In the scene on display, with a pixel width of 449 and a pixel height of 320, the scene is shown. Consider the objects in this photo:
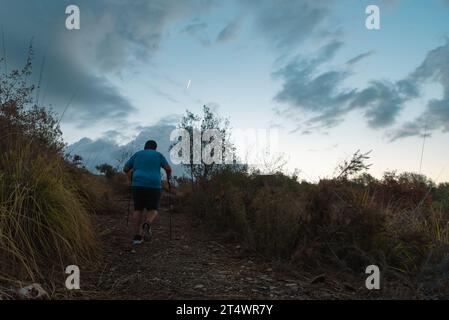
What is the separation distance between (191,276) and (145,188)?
109 inches

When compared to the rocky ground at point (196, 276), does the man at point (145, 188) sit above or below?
above

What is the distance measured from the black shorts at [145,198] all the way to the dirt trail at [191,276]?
0.65m

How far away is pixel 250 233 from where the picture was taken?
7.46 m

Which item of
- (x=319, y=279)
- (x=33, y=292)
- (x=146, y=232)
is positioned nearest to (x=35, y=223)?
(x=33, y=292)

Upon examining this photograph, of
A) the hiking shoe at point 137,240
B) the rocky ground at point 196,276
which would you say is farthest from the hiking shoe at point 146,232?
the hiking shoe at point 137,240

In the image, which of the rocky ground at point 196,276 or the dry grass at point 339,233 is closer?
the rocky ground at point 196,276

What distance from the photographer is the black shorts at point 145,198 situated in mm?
8297

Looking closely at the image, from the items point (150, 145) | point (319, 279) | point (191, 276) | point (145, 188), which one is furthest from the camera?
point (150, 145)

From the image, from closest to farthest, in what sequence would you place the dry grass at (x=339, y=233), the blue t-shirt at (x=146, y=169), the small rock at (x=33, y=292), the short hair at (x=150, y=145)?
the small rock at (x=33, y=292)
the dry grass at (x=339, y=233)
the blue t-shirt at (x=146, y=169)
the short hair at (x=150, y=145)

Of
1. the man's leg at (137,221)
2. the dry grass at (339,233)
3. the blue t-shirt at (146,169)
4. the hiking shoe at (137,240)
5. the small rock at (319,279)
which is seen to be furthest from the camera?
the blue t-shirt at (146,169)

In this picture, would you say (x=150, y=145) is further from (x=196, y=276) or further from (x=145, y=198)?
(x=196, y=276)

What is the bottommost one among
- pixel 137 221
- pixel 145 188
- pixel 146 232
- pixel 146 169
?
pixel 146 232

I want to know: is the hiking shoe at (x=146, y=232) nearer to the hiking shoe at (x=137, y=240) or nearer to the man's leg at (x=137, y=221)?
the man's leg at (x=137, y=221)

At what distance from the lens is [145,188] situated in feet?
27.5
